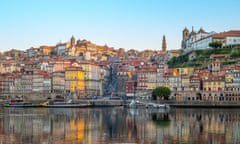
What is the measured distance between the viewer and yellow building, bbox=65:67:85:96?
3506 inches

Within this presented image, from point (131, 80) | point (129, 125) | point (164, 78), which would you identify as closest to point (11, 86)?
point (131, 80)

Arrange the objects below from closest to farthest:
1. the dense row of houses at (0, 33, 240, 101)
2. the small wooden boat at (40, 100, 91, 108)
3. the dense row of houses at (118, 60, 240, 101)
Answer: the dense row of houses at (118, 60, 240, 101) < the dense row of houses at (0, 33, 240, 101) < the small wooden boat at (40, 100, 91, 108)

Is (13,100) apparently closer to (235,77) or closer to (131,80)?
(131,80)

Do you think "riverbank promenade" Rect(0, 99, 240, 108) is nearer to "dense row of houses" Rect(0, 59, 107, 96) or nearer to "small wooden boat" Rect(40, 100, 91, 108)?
"small wooden boat" Rect(40, 100, 91, 108)

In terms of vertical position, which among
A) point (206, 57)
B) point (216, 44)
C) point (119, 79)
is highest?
point (216, 44)

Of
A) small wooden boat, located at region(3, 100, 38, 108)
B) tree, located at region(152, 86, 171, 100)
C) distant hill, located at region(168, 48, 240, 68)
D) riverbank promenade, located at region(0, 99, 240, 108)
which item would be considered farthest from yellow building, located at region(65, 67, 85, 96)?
distant hill, located at region(168, 48, 240, 68)

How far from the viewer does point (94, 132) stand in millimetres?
35031

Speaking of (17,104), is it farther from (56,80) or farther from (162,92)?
(162,92)

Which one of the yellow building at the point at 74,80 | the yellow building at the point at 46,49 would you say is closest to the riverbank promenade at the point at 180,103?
the yellow building at the point at 74,80

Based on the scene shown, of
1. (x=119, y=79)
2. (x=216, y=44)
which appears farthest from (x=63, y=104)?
(x=216, y=44)

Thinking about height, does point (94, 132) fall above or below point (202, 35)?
below

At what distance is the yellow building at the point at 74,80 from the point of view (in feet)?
292

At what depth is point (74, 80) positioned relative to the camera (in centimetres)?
8981

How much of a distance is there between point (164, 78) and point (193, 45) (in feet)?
71.7
